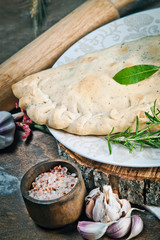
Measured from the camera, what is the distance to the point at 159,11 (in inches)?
106

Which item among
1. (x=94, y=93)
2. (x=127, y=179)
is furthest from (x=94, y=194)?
(x=94, y=93)

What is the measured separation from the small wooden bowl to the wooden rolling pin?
98cm

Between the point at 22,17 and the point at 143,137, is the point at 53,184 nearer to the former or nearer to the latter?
the point at 143,137

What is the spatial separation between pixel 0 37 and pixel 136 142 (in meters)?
2.61

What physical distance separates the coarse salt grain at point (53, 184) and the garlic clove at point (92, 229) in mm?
205

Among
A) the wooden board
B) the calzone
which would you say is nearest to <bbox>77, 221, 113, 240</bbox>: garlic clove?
the wooden board

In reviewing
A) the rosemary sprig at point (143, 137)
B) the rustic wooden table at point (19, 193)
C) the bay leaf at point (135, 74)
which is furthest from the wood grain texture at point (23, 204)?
the bay leaf at point (135, 74)

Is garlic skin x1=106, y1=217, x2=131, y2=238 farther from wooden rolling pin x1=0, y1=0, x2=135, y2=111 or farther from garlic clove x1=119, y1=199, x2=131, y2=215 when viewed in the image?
wooden rolling pin x1=0, y1=0, x2=135, y2=111

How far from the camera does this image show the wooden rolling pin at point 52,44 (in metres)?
2.47

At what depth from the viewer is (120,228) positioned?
1582 millimetres

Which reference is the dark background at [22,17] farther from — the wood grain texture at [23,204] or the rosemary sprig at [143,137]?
the rosemary sprig at [143,137]

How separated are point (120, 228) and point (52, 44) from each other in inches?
66.0

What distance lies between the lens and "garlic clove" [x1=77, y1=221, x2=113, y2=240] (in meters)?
1.57

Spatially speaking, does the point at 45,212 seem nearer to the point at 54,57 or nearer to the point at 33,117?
the point at 33,117
